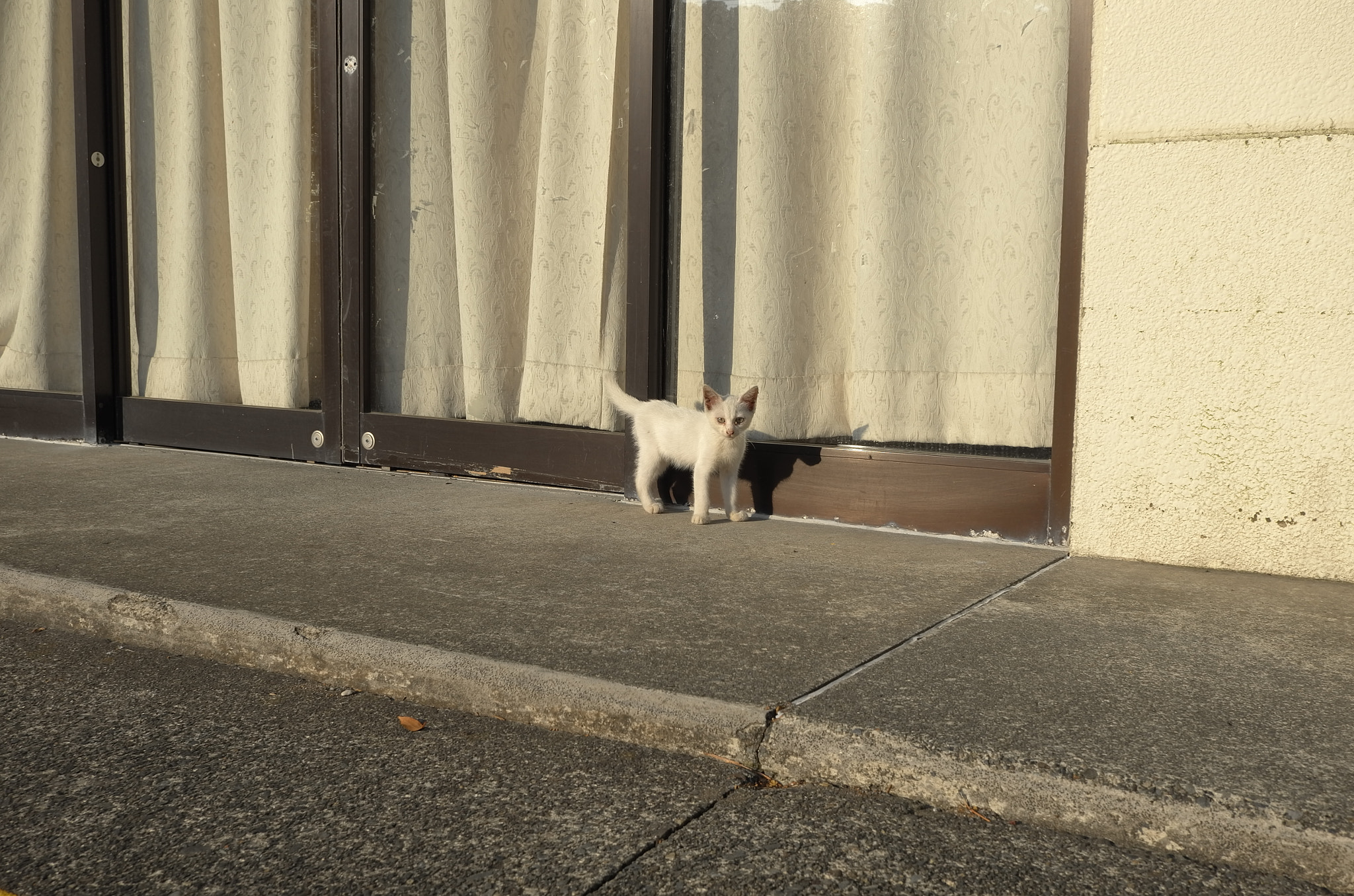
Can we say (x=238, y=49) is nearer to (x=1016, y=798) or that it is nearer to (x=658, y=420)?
(x=658, y=420)

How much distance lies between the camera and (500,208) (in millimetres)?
5492

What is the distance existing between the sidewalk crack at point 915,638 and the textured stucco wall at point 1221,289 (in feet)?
1.45

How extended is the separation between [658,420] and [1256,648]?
2369 millimetres

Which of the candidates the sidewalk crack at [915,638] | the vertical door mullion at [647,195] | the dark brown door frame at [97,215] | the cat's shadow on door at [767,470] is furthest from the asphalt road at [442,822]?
the dark brown door frame at [97,215]

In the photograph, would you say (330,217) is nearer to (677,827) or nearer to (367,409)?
(367,409)

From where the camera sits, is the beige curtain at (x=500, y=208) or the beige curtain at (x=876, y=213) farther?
the beige curtain at (x=500, y=208)

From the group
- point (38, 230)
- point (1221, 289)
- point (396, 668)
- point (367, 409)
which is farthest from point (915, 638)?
point (38, 230)

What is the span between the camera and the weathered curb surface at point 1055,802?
2031 mm

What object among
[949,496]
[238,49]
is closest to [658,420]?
[949,496]

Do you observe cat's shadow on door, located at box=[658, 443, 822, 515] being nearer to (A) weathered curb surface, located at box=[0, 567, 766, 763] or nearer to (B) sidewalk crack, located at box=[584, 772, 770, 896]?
(A) weathered curb surface, located at box=[0, 567, 766, 763]

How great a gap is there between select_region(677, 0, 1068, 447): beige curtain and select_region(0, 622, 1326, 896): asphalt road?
2499mm

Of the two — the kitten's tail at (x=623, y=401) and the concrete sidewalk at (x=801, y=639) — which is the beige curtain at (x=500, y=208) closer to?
the kitten's tail at (x=623, y=401)

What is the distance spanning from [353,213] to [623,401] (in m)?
1.82

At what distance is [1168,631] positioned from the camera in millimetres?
3188
